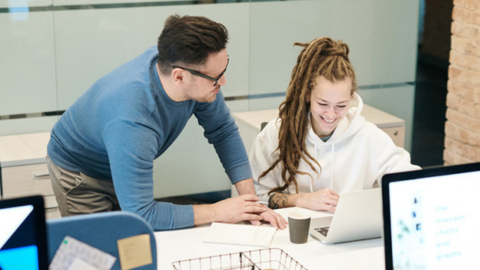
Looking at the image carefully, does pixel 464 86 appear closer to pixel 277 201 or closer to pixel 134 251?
pixel 277 201

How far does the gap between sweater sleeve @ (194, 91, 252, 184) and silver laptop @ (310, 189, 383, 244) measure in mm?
461

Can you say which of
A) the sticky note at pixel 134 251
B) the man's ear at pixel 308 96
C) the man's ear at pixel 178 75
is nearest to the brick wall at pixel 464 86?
the man's ear at pixel 308 96

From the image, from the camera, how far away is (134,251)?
145 cm

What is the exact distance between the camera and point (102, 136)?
6.72 feet

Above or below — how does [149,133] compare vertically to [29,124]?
above

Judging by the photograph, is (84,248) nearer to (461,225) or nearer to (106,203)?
(461,225)

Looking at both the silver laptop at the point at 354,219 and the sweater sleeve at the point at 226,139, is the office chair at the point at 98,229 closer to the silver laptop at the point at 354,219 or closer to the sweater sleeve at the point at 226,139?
the silver laptop at the point at 354,219

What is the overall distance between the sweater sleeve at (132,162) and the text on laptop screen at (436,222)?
2.91 feet

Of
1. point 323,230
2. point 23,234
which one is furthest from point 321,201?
point 23,234

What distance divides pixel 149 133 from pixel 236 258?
48 cm

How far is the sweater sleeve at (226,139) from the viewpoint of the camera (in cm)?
244

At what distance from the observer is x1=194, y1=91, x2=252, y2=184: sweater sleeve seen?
8.01 ft

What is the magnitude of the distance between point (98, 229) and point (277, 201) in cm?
107

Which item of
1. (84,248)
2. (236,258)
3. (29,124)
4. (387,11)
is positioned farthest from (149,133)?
(387,11)
